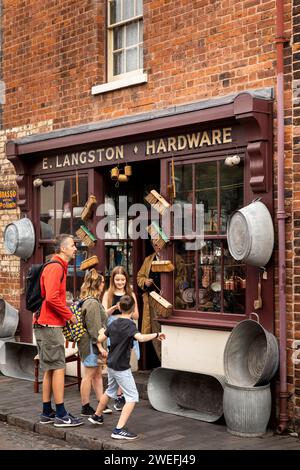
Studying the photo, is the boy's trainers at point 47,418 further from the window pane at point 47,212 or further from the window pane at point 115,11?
the window pane at point 115,11

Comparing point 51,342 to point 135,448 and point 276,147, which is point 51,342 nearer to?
point 135,448

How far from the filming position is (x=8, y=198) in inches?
465

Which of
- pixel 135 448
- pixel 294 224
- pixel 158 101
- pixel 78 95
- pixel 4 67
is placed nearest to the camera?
pixel 135 448

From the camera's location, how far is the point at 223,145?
8320 millimetres

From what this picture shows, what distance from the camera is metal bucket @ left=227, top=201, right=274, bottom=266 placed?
7480 mm

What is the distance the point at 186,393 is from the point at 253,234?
7.40ft

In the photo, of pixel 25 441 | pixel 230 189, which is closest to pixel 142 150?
pixel 230 189

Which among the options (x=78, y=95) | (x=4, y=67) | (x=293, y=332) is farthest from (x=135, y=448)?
(x=4, y=67)

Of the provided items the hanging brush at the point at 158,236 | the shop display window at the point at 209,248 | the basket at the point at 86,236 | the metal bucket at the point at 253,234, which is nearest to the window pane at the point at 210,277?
the shop display window at the point at 209,248

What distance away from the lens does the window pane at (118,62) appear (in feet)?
33.6

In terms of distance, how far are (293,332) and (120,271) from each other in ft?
7.37

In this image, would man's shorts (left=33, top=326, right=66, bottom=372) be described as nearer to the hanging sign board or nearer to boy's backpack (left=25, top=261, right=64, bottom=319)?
boy's backpack (left=25, top=261, right=64, bottom=319)

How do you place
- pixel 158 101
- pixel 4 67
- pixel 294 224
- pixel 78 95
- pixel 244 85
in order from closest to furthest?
pixel 294 224 → pixel 244 85 → pixel 158 101 → pixel 78 95 → pixel 4 67

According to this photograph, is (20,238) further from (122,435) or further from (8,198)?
(122,435)
